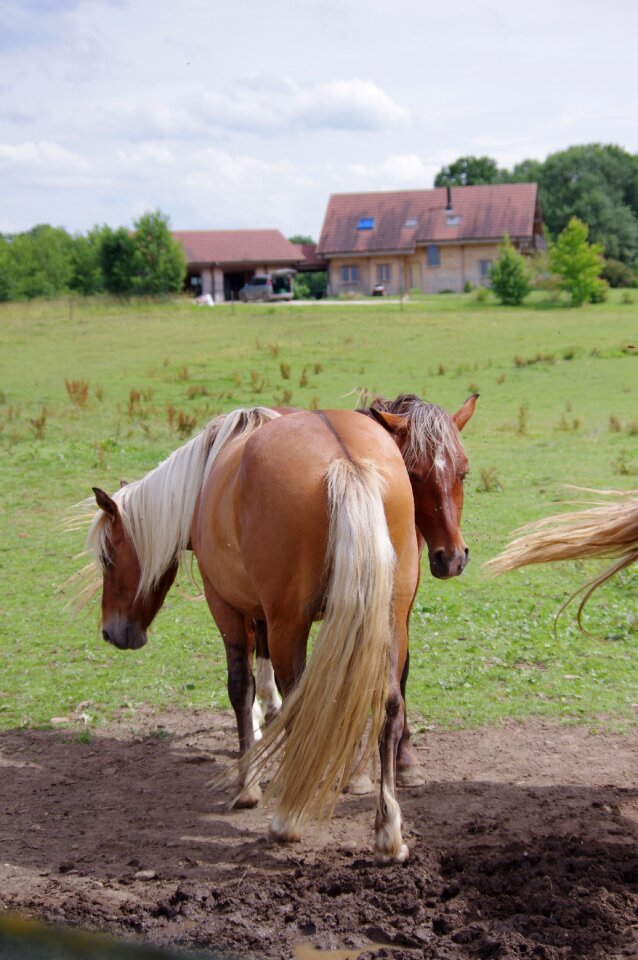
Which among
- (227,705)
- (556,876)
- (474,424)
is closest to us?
(556,876)

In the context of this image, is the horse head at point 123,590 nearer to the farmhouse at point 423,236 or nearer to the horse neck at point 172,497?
the horse neck at point 172,497

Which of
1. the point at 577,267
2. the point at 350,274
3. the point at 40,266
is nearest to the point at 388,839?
the point at 577,267

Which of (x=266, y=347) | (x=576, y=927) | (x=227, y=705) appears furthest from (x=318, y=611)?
(x=266, y=347)

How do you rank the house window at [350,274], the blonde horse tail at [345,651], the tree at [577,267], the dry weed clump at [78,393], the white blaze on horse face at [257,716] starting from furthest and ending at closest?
the house window at [350,274] → the tree at [577,267] → the dry weed clump at [78,393] → the white blaze on horse face at [257,716] → the blonde horse tail at [345,651]

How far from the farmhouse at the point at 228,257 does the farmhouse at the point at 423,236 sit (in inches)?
140

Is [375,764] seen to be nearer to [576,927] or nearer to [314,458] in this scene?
[576,927]

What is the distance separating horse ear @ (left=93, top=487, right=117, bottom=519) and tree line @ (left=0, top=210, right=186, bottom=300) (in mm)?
41226

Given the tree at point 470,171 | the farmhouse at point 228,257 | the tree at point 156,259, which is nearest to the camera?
the tree at point 156,259

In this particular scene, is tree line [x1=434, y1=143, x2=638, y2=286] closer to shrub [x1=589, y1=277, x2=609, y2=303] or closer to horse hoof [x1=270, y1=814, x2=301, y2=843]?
shrub [x1=589, y1=277, x2=609, y2=303]

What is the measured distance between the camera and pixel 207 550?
202 inches

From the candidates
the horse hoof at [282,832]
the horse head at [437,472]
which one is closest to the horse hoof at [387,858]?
the horse hoof at [282,832]

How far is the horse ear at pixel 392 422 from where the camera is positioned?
5.09 m

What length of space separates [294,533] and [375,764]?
3.65ft

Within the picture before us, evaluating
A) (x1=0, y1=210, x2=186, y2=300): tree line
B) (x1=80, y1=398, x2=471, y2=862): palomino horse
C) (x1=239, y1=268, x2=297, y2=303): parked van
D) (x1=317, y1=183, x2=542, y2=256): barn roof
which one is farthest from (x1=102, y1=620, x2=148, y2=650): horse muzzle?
(x1=317, y1=183, x2=542, y2=256): barn roof
